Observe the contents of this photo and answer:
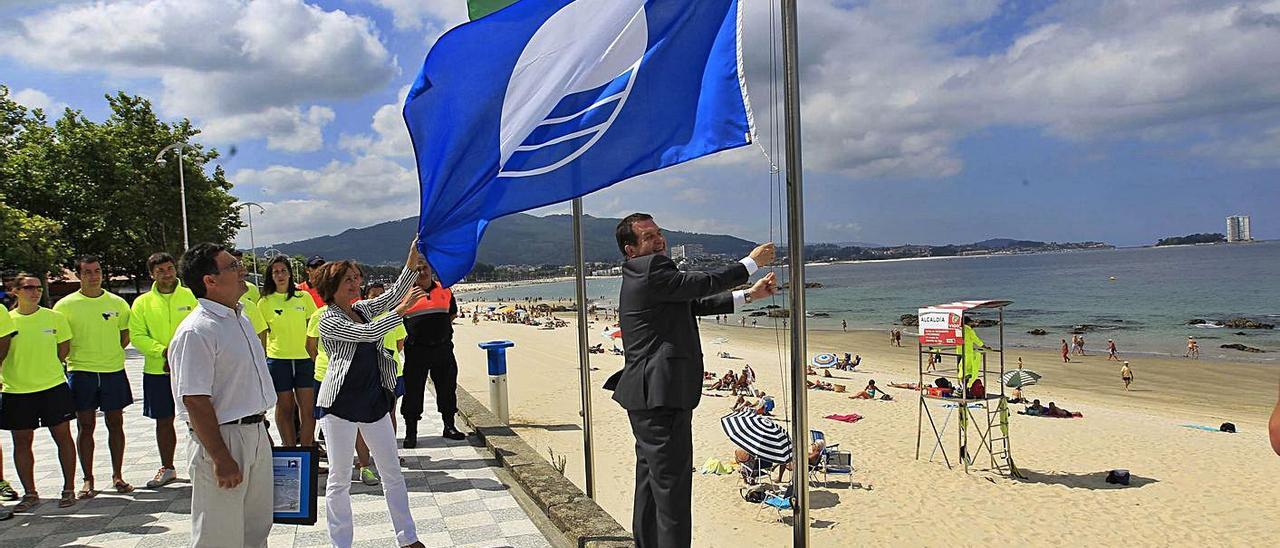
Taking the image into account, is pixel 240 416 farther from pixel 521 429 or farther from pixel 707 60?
pixel 521 429

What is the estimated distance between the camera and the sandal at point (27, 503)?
5977mm

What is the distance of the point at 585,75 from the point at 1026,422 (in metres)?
14.1

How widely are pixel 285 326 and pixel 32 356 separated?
171 cm

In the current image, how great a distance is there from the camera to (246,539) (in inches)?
142

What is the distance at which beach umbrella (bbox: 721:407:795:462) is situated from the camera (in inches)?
337

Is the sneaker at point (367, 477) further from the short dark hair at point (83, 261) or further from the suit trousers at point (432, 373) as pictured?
the short dark hair at point (83, 261)

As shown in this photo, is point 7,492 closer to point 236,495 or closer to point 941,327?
point 236,495

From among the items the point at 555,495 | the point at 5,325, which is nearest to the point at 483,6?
the point at 555,495

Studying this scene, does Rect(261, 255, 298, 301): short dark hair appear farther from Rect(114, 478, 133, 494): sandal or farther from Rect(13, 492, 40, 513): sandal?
Rect(13, 492, 40, 513): sandal

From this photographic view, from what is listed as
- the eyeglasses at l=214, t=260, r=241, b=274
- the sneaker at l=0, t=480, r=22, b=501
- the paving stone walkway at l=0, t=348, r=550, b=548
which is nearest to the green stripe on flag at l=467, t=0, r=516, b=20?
the eyeglasses at l=214, t=260, r=241, b=274

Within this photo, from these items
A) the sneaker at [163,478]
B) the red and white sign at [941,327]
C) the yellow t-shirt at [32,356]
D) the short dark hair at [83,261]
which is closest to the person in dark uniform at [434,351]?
the sneaker at [163,478]

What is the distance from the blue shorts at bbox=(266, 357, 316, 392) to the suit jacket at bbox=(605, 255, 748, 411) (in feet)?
13.3

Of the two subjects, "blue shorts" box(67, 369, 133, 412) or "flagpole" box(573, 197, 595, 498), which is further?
"blue shorts" box(67, 369, 133, 412)

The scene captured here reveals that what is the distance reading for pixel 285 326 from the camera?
6.80 metres
